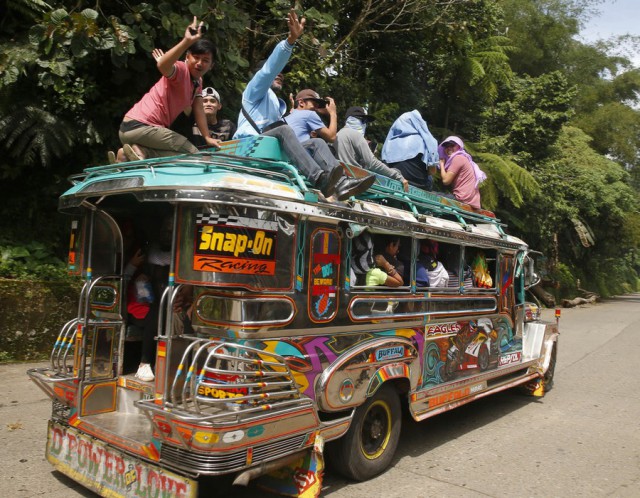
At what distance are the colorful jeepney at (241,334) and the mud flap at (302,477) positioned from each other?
0.08 metres

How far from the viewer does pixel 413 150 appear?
259 inches

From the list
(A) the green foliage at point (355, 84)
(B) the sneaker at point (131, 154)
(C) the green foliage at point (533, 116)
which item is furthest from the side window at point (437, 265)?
(C) the green foliage at point (533, 116)

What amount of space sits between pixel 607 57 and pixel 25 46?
3071 cm

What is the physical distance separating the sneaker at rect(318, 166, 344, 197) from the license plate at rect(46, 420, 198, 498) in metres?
2.04

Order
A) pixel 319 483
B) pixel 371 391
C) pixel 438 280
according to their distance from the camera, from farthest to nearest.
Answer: pixel 438 280
pixel 371 391
pixel 319 483

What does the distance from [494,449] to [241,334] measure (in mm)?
3205

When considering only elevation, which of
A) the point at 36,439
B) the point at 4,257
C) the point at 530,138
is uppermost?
the point at 530,138

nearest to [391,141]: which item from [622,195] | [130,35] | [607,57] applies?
[130,35]

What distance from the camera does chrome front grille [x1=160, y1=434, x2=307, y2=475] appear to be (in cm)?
311

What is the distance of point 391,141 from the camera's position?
6.80 meters

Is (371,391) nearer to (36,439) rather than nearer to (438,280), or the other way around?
(438,280)

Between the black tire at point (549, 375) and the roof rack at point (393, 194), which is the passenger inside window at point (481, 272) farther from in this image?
the black tire at point (549, 375)

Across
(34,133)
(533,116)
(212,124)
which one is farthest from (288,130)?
(533,116)

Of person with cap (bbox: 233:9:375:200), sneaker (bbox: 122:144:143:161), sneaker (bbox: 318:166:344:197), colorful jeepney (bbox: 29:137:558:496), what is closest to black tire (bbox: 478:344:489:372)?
colorful jeepney (bbox: 29:137:558:496)
